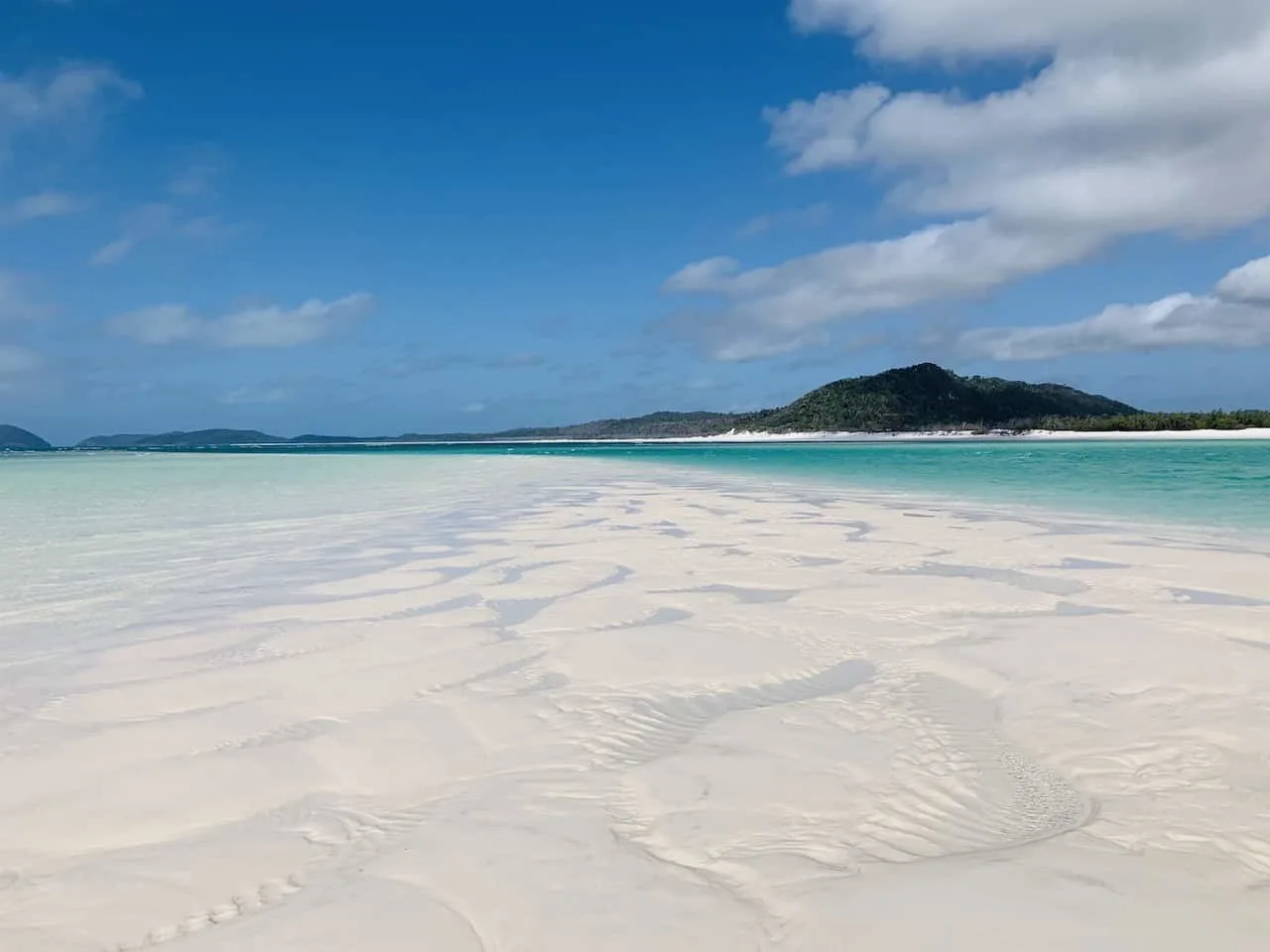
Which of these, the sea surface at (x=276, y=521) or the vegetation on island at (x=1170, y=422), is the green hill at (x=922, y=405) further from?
the sea surface at (x=276, y=521)

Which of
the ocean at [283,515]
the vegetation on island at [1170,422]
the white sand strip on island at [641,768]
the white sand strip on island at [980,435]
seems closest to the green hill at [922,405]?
the white sand strip on island at [980,435]

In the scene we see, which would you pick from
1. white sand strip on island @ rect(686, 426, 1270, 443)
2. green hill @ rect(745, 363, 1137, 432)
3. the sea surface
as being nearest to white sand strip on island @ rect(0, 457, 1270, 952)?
the sea surface

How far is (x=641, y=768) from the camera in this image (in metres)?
3.67

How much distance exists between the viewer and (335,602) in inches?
289

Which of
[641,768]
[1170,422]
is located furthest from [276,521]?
[1170,422]

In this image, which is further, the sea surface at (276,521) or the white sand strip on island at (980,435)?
the white sand strip on island at (980,435)

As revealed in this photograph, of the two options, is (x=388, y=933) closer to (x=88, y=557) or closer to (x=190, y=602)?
(x=190, y=602)

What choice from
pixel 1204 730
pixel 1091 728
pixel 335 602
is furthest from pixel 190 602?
pixel 1204 730

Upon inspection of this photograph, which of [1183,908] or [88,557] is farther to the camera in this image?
[88,557]

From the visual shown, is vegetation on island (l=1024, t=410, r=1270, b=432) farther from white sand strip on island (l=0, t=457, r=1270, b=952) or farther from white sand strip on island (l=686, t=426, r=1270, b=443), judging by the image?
white sand strip on island (l=0, t=457, r=1270, b=952)

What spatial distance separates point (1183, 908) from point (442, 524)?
12529 millimetres

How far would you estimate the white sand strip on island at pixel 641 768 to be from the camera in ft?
8.20

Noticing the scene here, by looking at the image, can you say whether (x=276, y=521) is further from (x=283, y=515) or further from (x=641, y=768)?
(x=641, y=768)

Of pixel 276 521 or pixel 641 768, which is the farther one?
pixel 276 521
